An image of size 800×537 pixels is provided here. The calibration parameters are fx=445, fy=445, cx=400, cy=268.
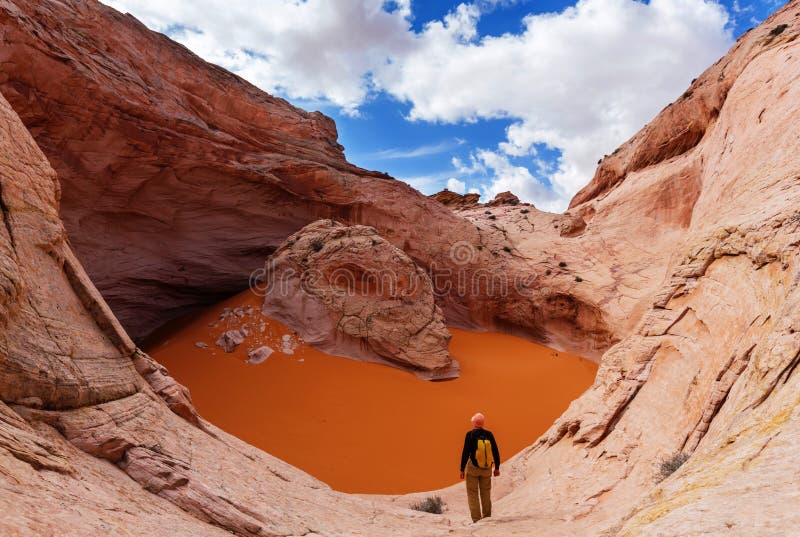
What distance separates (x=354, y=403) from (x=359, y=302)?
3066 mm

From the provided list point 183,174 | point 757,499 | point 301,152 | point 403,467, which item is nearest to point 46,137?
point 183,174

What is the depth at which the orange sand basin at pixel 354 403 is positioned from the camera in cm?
830

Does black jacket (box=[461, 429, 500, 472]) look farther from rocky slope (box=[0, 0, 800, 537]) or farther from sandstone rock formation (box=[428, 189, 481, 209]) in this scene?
sandstone rock formation (box=[428, 189, 481, 209])

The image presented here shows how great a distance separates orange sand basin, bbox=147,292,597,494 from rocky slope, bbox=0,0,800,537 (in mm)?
1619

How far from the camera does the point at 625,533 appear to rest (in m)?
2.15

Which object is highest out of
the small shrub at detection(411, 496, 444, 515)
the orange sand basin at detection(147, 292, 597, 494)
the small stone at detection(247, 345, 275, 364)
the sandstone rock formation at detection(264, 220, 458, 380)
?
the sandstone rock formation at detection(264, 220, 458, 380)

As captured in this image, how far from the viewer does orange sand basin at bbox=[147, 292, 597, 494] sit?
8.30m

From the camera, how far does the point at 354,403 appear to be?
996 cm

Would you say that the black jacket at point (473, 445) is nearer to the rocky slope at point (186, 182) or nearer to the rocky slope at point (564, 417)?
the rocky slope at point (564, 417)

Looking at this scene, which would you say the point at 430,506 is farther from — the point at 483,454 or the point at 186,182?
the point at 186,182

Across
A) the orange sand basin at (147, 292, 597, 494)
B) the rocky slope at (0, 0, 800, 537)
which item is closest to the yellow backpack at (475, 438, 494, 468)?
the rocky slope at (0, 0, 800, 537)

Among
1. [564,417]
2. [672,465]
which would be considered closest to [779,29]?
[564,417]

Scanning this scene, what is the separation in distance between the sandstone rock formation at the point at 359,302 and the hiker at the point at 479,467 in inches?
247

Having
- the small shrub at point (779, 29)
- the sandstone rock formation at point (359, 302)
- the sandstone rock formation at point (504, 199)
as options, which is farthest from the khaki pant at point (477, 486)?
Answer: the sandstone rock formation at point (504, 199)
